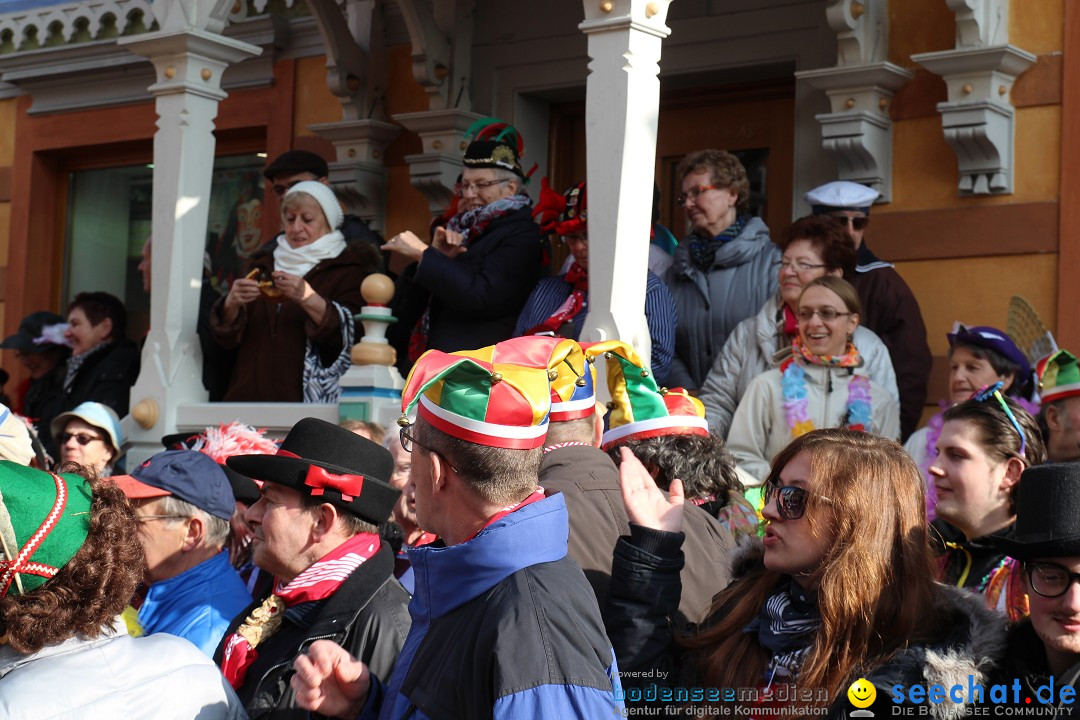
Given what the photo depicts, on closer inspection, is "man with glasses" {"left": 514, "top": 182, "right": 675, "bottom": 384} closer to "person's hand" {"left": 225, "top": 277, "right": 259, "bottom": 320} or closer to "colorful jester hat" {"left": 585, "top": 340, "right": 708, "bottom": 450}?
"person's hand" {"left": 225, "top": 277, "right": 259, "bottom": 320}

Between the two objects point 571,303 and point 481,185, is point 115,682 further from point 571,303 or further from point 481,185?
point 481,185

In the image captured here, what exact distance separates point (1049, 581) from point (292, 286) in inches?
170

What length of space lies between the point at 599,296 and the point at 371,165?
133 inches

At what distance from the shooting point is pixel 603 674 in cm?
218

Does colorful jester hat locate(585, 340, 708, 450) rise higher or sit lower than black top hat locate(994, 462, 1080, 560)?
higher

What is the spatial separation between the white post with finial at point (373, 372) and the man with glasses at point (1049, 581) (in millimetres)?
3563

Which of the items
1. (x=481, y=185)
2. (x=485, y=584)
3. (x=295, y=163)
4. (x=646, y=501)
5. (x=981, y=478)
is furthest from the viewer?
(x=295, y=163)

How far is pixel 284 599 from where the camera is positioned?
296cm

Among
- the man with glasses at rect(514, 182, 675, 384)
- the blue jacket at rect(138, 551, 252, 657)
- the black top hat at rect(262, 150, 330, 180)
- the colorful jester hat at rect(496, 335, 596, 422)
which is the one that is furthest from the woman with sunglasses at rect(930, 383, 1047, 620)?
the black top hat at rect(262, 150, 330, 180)

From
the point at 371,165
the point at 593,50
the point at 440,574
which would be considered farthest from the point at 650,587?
the point at 371,165

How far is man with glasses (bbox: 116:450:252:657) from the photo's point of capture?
373 cm

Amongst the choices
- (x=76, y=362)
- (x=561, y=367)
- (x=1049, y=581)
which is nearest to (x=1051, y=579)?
(x=1049, y=581)

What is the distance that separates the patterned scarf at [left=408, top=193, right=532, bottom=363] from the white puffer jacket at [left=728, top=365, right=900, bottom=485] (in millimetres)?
1643

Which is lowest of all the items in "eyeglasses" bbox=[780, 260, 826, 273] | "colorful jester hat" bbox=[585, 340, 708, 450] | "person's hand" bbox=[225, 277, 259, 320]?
"colorful jester hat" bbox=[585, 340, 708, 450]
